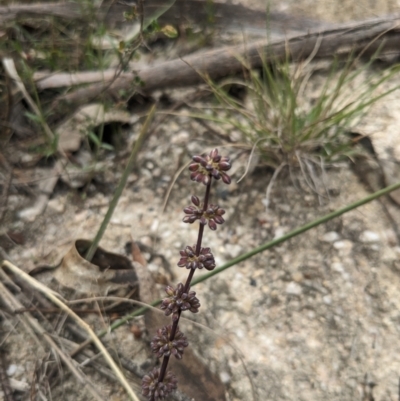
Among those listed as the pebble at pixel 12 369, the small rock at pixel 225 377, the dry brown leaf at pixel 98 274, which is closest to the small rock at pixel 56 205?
the dry brown leaf at pixel 98 274

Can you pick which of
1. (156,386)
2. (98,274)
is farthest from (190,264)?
(98,274)

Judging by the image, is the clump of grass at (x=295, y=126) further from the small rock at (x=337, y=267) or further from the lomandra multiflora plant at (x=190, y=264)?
the lomandra multiflora plant at (x=190, y=264)

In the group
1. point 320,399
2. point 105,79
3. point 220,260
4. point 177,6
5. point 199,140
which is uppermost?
point 177,6

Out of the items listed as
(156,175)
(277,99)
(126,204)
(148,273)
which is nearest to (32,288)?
(148,273)

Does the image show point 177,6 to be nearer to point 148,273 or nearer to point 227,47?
point 227,47

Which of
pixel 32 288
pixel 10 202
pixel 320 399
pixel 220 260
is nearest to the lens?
pixel 320 399

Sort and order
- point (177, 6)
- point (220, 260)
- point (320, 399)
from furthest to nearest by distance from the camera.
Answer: point (177, 6), point (220, 260), point (320, 399)

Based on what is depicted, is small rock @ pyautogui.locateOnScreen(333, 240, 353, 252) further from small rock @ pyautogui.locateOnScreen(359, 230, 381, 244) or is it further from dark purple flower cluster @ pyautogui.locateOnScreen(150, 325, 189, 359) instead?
dark purple flower cluster @ pyautogui.locateOnScreen(150, 325, 189, 359)
